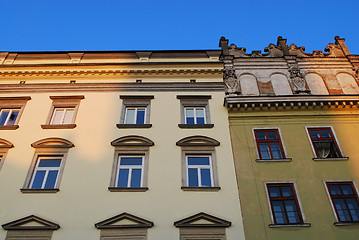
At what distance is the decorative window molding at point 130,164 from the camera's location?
12617mm

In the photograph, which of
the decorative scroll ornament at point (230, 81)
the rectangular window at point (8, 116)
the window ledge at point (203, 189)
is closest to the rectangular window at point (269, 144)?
the window ledge at point (203, 189)

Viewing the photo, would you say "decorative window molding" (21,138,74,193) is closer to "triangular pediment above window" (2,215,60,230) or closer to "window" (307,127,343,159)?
"triangular pediment above window" (2,215,60,230)

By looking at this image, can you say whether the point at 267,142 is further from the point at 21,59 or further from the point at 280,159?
the point at 21,59

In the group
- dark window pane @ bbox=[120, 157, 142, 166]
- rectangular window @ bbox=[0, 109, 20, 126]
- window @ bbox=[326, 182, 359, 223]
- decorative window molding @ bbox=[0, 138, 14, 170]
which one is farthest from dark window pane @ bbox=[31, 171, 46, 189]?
window @ bbox=[326, 182, 359, 223]

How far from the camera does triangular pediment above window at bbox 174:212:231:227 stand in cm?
1130

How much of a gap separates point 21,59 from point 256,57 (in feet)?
46.6

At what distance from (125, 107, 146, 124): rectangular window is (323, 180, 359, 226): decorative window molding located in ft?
29.2

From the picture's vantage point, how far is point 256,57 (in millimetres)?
18391

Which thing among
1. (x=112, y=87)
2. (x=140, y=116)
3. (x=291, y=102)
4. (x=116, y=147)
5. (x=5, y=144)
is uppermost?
(x=112, y=87)

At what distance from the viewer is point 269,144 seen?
1420 centimetres

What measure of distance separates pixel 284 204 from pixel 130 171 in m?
→ 6.46

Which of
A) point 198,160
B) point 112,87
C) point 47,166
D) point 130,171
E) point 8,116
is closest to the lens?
point 130,171

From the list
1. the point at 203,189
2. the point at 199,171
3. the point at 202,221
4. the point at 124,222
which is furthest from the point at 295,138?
the point at 124,222

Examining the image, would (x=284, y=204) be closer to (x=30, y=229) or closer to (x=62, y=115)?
(x=30, y=229)
